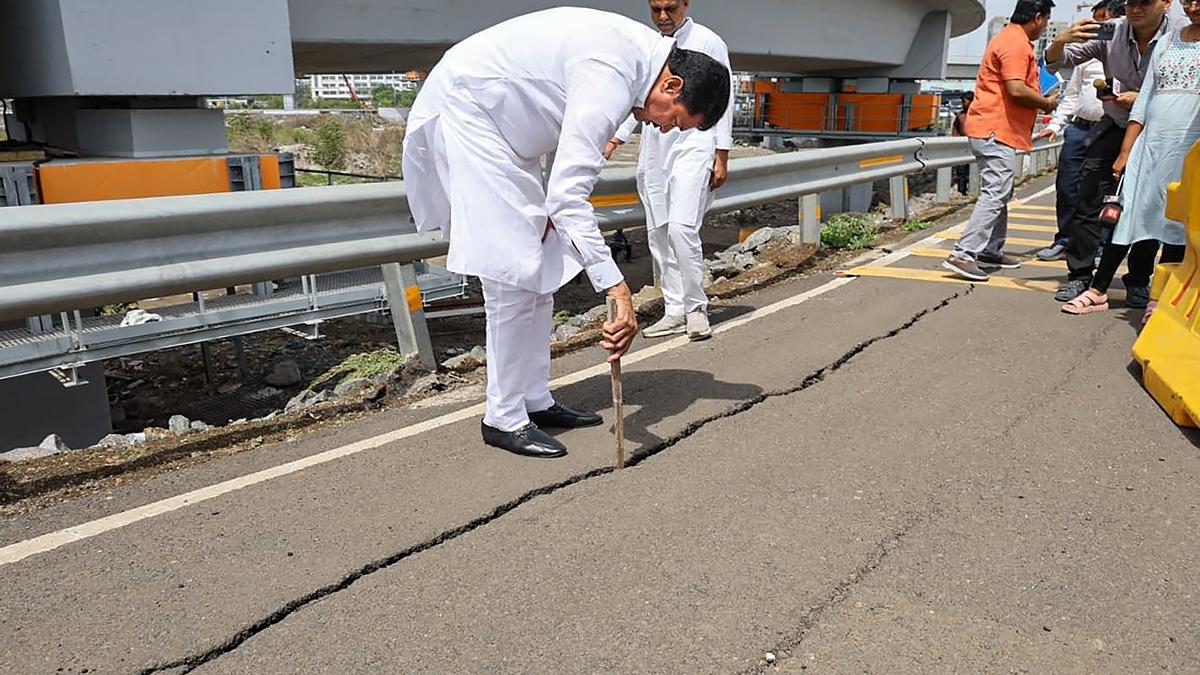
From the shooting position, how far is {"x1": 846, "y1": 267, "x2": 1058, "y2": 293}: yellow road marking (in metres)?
6.56

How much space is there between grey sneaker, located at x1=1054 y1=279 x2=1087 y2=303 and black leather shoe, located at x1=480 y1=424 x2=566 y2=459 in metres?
4.11

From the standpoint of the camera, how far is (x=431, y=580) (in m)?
2.63

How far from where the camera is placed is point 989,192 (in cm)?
663

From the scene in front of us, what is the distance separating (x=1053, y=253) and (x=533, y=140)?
6.00 m

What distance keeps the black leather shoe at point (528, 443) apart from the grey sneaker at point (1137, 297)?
166 inches

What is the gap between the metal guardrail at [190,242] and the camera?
3.22 metres

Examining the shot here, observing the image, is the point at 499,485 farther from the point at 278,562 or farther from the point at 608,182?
the point at 608,182

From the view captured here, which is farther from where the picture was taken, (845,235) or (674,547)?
(845,235)

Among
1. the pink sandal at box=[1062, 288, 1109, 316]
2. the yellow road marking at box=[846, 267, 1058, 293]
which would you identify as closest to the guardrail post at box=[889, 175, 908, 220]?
the yellow road marking at box=[846, 267, 1058, 293]

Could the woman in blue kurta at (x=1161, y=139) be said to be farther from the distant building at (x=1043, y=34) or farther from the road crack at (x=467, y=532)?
the road crack at (x=467, y=532)

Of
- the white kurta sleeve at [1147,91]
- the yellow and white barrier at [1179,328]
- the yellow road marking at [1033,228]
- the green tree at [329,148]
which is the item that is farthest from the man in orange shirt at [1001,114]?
the green tree at [329,148]

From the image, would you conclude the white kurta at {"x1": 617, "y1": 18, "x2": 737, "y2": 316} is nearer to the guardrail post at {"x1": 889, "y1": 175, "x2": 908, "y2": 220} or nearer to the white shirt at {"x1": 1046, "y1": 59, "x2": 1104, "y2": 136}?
the white shirt at {"x1": 1046, "y1": 59, "x2": 1104, "y2": 136}

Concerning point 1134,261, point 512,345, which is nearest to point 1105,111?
point 1134,261

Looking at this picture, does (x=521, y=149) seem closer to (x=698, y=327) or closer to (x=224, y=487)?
(x=224, y=487)
